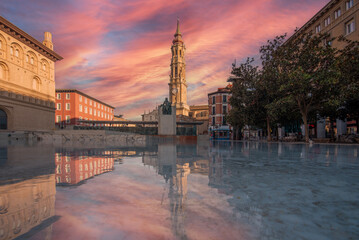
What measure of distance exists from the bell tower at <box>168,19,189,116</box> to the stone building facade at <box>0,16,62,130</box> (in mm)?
53034

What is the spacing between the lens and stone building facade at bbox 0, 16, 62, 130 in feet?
111

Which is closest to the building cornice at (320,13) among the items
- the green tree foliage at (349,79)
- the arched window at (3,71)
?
the green tree foliage at (349,79)

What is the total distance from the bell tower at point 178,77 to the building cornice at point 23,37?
53.6 m

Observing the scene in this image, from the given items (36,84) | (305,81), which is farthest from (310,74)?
(36,84)

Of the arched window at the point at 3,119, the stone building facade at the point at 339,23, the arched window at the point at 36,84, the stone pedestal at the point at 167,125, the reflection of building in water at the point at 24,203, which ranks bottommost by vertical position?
the reflection of building in water at the point at 24,203

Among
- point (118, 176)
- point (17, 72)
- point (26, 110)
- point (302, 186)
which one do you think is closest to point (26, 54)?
point (17, 72)

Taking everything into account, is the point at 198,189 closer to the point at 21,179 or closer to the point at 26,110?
the point at 21,179

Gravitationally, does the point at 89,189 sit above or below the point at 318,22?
below

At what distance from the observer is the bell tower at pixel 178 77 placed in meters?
91.4

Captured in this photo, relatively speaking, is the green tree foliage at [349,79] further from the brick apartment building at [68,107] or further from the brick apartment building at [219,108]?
the brick apartment building at [68,107]

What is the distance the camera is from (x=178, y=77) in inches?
3686

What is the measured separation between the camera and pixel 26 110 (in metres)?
38.2

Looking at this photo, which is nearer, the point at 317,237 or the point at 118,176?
the point at 317,237

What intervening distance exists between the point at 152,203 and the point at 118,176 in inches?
73.1
